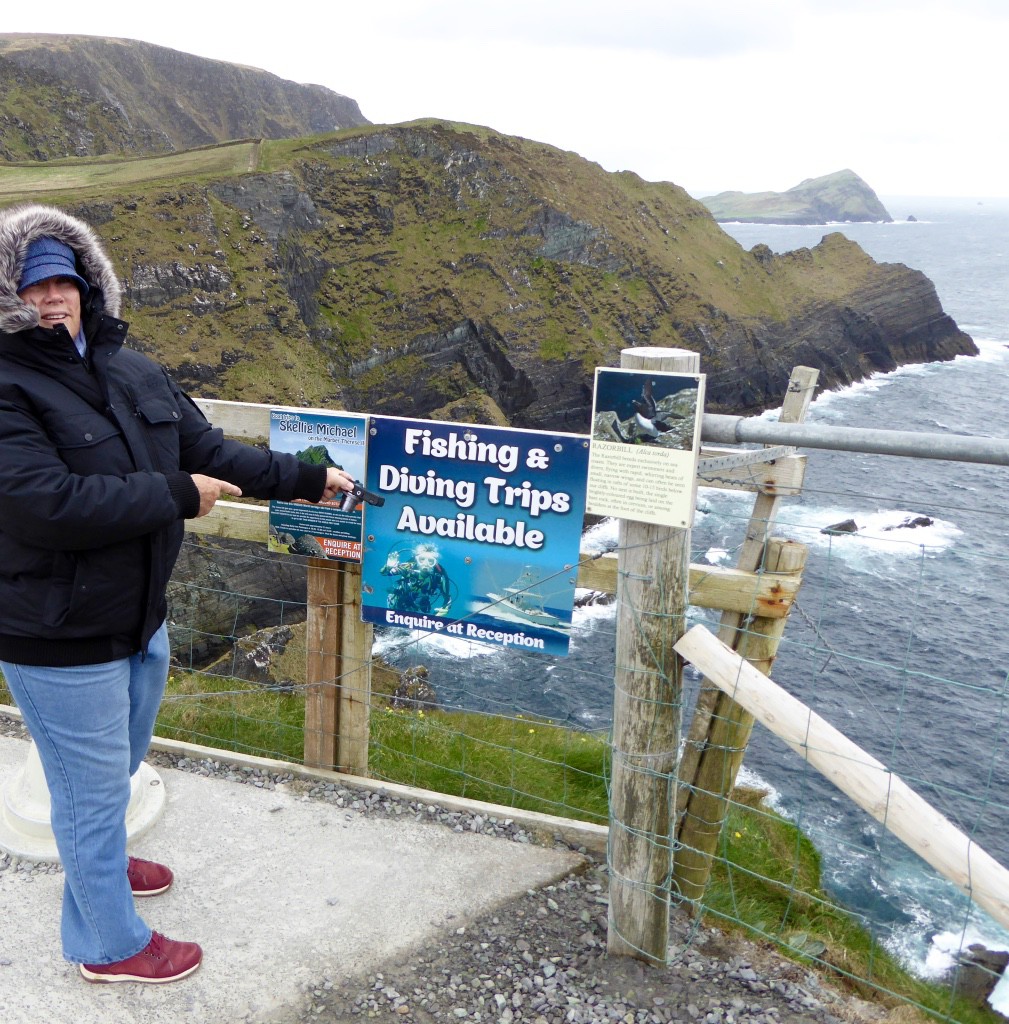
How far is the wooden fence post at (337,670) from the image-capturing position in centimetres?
462

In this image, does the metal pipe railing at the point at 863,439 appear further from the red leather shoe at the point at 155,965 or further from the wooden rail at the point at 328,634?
the red leather shoe at the point at 155,965

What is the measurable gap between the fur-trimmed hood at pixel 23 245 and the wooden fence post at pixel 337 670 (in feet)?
6.68

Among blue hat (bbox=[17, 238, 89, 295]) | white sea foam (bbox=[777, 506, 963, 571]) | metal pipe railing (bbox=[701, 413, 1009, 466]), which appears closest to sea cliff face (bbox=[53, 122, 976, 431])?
white sea foam (bbox=[777, 506, 963, 571])

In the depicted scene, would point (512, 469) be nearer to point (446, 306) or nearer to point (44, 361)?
point (44, 361)

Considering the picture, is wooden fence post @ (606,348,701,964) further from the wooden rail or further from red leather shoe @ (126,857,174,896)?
red leather shoe @ (126,857,174,896)

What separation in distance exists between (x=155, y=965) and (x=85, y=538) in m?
1.79

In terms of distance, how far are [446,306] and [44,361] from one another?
65.4 metres

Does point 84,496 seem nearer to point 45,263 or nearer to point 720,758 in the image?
point 45,263

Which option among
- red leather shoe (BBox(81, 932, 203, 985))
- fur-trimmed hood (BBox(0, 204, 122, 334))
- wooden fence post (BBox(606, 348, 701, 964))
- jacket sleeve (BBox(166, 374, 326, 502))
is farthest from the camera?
jacket sleeve (BBox(166, 374, 326, 502))

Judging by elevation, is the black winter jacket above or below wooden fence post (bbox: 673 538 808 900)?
above

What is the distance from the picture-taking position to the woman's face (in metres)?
2.83

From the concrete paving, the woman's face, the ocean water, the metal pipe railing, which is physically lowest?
the ocean water

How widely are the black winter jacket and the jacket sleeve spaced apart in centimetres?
33

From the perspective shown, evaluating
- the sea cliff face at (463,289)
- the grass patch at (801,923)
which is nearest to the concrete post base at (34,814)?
the grass patch at (801,923)
